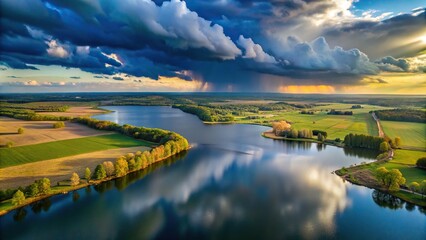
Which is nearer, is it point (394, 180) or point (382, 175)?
point (394, 180)

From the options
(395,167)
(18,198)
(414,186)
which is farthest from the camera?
(395,167)

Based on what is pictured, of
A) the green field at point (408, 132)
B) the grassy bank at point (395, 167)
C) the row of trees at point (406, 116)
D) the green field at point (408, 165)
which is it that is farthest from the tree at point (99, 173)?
the row of trees at point (406, 116)

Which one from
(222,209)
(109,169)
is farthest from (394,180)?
(109,169)

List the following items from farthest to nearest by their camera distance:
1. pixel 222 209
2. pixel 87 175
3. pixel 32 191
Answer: pixel 87 175
pixel 32 191
pixel 222 209

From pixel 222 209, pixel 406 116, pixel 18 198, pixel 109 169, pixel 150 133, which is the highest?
pixel 406 116

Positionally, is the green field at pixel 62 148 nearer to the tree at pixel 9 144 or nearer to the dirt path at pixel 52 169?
the tree at pixel 9 144

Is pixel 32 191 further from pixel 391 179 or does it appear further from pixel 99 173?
pixel 391 179

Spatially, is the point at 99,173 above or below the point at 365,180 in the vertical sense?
above
